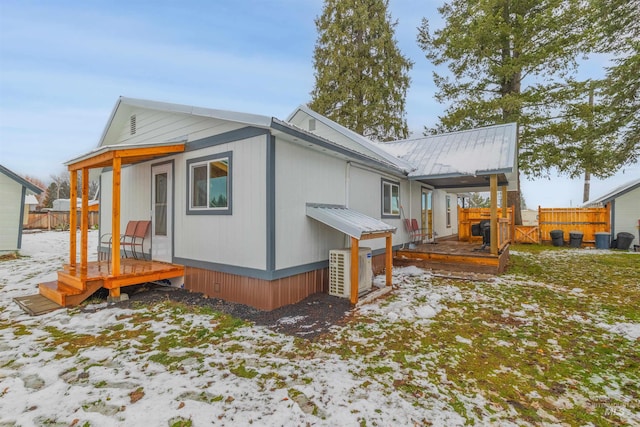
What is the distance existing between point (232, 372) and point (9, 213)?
529 inches

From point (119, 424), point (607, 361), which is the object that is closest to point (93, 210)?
point (119, 424)

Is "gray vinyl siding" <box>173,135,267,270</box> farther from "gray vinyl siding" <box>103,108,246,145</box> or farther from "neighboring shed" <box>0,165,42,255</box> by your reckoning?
"neighboring shed" <box>0,165,42,255</box>

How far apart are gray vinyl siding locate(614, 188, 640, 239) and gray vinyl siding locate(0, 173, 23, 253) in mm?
24056

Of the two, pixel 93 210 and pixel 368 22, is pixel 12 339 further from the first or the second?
pixel 93 210

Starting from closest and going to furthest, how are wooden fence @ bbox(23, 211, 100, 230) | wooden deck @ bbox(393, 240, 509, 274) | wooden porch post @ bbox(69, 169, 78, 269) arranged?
wooden porch post @ bbox(69, 169, 78, 269) < wooden deck @ bbox(393, 240, 509, 274) < wooden fence @ bbox(23, 211, 100, 230)

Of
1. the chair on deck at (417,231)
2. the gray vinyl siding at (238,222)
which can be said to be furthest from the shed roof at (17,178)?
the chair on deck at (417,231)

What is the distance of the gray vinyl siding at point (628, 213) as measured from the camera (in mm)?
12398

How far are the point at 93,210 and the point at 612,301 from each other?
3306 centimetres

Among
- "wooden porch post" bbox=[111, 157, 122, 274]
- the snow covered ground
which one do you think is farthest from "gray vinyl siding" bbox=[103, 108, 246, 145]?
the snow covered ground

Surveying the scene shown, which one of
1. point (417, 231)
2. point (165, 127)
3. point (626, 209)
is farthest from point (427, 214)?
point (165, 127)

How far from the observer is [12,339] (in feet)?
12.5

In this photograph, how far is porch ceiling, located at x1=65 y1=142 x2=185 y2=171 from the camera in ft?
16.9

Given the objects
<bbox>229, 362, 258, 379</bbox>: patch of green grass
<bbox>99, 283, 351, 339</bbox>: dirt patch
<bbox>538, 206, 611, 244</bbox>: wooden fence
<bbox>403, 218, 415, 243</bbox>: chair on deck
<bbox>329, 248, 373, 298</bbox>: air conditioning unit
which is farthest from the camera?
<bbox>538, 206, 611, 244</bbox>: wooden fence

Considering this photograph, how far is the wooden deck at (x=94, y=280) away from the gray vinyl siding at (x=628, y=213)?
55.5ft
